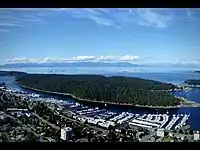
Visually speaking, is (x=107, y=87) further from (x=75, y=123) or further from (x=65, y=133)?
(x=65, y=133)

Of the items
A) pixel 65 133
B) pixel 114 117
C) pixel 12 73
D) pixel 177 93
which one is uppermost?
pixel 12 73

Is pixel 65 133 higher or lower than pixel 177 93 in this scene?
lower

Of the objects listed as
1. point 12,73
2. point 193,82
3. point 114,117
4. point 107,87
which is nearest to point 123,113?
point 114,117

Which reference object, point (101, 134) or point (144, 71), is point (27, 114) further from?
point (144, 71)

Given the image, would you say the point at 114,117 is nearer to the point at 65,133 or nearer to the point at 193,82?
the point at 65,133

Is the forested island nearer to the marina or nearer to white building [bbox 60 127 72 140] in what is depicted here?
the marina
